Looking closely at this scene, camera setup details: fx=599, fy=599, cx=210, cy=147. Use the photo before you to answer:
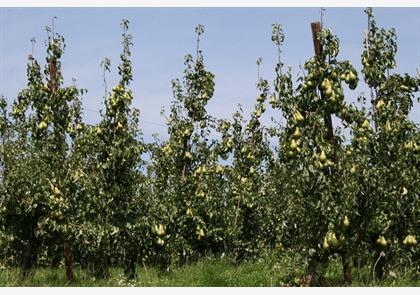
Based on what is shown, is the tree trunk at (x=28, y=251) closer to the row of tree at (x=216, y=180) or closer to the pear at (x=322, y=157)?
the row of tree at (x=216, y=180)

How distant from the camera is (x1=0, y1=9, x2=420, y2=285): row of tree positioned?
Result: 700 centimetres

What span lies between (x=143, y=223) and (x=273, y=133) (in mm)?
4417

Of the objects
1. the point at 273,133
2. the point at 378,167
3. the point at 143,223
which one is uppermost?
the point at 273,133

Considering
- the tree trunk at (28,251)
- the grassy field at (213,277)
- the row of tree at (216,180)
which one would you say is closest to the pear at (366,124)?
the row of tree at (216,180)

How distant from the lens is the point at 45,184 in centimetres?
848

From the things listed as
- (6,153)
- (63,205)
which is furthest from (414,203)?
(6,153)

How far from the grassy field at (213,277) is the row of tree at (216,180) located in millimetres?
201

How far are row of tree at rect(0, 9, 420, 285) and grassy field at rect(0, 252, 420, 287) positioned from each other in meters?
0.20

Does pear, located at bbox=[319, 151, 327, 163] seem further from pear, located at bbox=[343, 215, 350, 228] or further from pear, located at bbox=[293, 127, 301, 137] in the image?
pear, located at bbox=[343, 215, 350, 228]

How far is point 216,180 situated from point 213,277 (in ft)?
9.32

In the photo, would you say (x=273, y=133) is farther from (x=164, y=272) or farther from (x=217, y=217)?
(x=164, y=272)

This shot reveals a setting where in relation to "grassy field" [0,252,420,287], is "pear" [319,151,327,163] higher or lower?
higher

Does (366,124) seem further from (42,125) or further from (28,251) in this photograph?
(28,251)

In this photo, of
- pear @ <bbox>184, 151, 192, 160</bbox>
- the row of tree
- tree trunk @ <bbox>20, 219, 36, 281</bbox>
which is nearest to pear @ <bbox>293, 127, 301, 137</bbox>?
the row of tree
